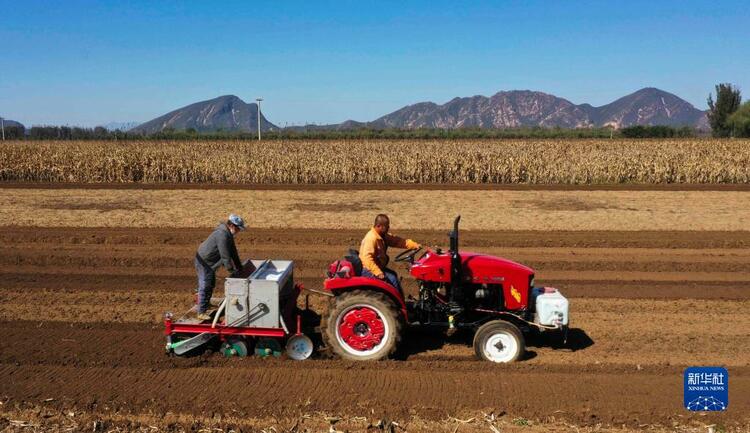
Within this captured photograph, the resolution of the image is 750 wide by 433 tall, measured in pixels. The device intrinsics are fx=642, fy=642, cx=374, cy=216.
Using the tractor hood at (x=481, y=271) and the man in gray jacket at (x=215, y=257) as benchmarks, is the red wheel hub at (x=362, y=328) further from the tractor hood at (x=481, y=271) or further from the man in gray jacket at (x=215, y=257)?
the man in gray jacket at (x=215, y=257)

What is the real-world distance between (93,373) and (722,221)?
15003 millimetres

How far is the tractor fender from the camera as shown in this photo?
6.91m

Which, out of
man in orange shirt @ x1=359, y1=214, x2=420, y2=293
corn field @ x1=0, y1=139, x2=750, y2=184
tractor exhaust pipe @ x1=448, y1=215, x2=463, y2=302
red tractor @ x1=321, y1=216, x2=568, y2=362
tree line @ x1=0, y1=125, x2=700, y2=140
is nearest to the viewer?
tractor exhaust pipe @ x1=448, y1=215, x2=463, y2=302

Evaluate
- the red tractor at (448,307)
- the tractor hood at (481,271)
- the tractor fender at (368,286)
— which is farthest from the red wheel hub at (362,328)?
the tractor hood at (481,271)

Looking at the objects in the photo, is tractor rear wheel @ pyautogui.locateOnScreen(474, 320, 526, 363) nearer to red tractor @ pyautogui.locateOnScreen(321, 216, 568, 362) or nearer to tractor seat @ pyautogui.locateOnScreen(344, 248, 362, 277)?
red tractor @ pyautogui.locateOnScreen(321, 216, 568, 362)

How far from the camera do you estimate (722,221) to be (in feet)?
52.7

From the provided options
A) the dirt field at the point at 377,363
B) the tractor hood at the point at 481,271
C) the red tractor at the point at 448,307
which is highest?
the tractor hood at the point at 481,271

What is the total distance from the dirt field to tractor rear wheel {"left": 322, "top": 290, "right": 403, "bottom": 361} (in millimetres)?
175

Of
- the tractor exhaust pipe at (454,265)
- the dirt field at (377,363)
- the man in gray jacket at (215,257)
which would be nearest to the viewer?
the dirt field at (377,363)

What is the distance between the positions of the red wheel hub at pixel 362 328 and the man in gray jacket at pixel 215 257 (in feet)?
4.85

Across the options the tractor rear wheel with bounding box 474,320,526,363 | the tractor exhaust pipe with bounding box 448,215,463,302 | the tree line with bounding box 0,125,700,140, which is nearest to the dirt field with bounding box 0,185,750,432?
the tractor rear wheel with bounding box 474,320,526,363

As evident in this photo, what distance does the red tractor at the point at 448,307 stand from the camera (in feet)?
22.6

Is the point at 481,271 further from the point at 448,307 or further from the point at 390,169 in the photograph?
the point at 390,169

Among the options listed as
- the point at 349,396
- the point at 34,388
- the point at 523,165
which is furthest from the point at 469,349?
the point at 523,165
